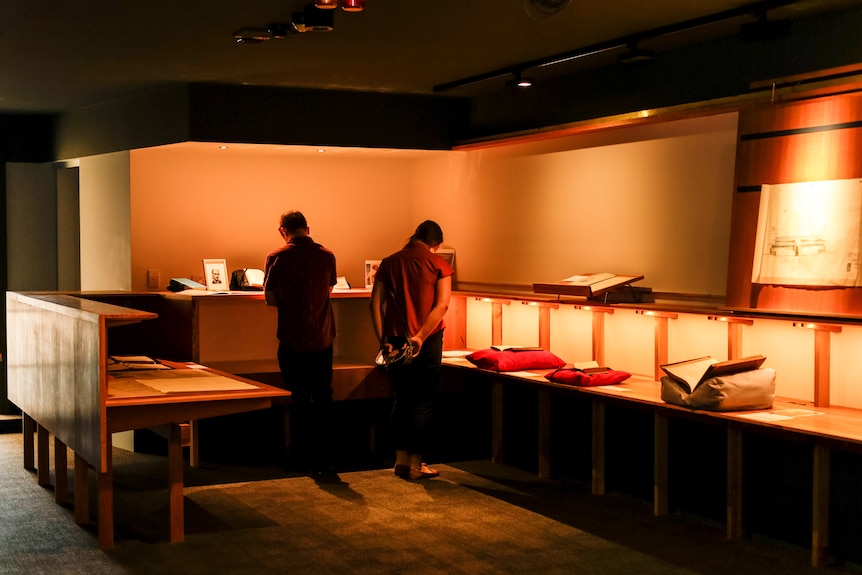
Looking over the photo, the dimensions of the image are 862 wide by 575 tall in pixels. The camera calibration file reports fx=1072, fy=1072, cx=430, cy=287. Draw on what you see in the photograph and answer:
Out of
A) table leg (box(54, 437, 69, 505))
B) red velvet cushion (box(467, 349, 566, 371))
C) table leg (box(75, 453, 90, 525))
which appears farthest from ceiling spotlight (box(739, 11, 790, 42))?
table leg (box(54, 437, 69, 505))

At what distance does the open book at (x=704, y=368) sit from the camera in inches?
198

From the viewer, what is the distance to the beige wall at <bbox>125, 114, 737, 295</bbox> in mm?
6031

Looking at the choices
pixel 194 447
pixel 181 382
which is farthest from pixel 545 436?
pixel 181 382

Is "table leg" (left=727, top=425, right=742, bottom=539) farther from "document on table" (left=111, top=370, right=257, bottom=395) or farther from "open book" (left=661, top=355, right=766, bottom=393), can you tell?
"document on table" (left=111, top=370, right=257, bottom=395)

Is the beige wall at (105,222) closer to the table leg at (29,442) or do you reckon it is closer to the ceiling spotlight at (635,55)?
the table leg at (29,442)

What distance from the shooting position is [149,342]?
710 cm

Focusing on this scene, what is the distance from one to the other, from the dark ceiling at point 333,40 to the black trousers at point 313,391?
1.80m

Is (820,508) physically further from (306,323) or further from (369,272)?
(369,272)

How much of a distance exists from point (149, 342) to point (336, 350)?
5.11 feet

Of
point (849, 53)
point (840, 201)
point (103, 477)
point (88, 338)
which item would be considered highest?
point (849, 53)

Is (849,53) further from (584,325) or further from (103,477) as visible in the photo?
(103,477)

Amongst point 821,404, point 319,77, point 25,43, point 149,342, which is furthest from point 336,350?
point 821,404

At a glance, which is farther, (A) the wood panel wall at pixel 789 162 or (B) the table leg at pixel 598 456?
(B) the table leg at pixel 598 456

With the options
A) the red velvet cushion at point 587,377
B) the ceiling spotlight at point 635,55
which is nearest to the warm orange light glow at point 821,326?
the red velvet cushion at point 587,377
